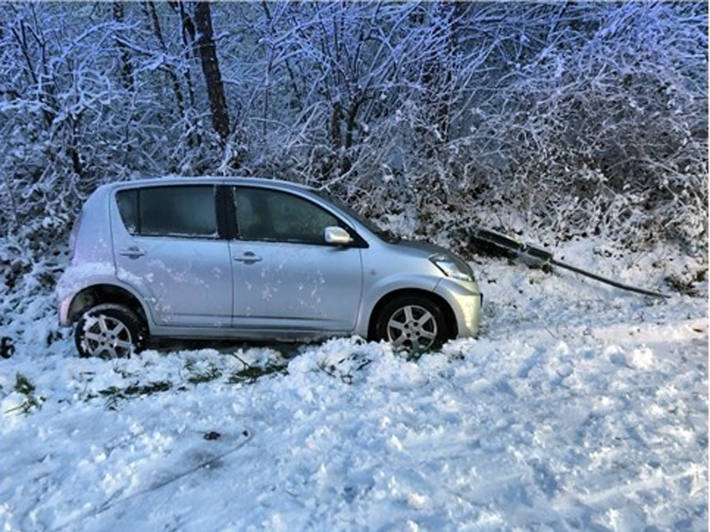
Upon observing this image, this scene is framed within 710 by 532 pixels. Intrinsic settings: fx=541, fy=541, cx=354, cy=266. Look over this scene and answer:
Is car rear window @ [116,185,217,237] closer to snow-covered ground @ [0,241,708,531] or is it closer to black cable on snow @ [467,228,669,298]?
snow-covered ground @ [0,241,708,531]

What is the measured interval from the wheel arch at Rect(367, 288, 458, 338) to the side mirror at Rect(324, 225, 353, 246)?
62 centimetres

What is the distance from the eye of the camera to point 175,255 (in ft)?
15.8

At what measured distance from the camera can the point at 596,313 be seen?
6.32m

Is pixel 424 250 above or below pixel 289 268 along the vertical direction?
above

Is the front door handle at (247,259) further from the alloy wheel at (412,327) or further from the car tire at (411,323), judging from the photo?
the alloy wheel at (412,327)

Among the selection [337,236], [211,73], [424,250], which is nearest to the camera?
[337,236]

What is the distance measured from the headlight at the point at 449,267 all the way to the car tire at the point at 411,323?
0.32 meters

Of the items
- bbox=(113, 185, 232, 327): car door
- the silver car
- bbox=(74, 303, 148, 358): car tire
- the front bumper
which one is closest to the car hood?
the silver car

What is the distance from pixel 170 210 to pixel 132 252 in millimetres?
504

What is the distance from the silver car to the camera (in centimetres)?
483

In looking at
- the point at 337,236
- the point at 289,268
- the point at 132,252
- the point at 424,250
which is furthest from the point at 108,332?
the point at 424,250

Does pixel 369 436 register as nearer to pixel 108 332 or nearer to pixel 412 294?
pixel 412 294

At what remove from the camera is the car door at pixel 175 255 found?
15.8 feet

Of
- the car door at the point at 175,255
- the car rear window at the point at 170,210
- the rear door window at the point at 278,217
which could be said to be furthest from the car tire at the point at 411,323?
the car rear window at the point at 170,210
